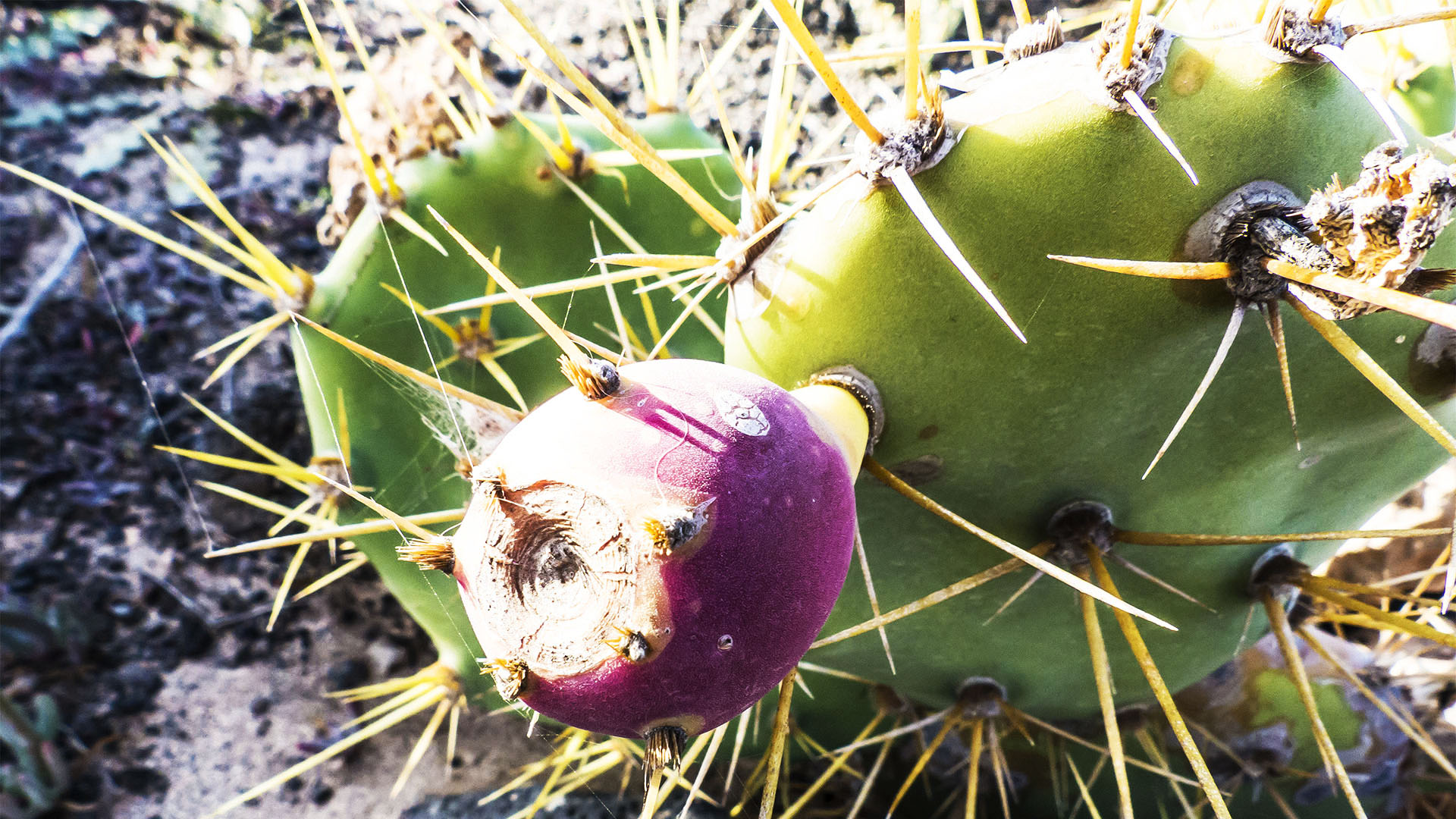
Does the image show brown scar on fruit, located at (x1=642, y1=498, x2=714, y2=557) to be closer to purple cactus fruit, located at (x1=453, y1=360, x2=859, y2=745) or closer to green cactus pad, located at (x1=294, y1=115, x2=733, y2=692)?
purple cactus fruit, located at (x1=453, y1=360, x2=859, y2=745)

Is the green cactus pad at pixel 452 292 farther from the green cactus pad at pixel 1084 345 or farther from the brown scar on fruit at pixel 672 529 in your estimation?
the brown scar on fruit at pixel 672 529

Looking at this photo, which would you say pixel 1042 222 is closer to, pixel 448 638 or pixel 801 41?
pixel 801 41

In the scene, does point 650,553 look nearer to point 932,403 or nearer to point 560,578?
point 560,578

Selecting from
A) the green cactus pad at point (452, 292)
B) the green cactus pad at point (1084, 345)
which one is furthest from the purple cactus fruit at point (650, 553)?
the green cactus pad at point (452, 292)

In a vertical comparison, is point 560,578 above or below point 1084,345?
below

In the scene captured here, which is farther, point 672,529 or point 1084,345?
point 1084,345

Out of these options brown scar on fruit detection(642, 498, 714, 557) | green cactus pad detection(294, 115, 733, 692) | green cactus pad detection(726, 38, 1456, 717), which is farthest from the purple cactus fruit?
green cactus pad detection(294, 115, 733, 692)

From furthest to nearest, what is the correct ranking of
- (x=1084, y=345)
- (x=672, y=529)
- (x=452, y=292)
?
(x=452, y=292) → (x=1084, y=345) → (x=672, y=529)

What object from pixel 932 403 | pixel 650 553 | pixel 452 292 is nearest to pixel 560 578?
pixel 650 553
